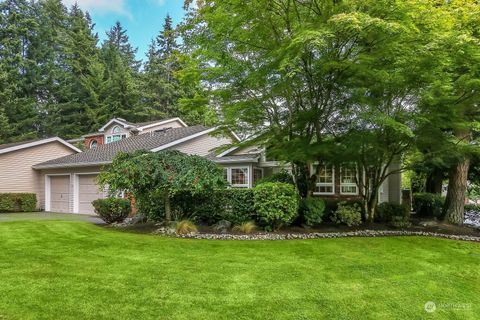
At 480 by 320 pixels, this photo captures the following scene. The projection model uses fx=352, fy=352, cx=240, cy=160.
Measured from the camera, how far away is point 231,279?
590 cm

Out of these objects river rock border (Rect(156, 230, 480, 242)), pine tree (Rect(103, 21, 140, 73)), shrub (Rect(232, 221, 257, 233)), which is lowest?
river rock border (Rect(156, 230, 480, 242))

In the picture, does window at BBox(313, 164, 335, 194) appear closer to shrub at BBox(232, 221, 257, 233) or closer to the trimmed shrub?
shrub at BBox(232, 221, 257, 233)

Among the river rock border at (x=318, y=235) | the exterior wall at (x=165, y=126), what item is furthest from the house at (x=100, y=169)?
the river rock border at (x=318, y=235)

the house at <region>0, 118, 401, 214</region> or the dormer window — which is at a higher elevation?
the dormer window

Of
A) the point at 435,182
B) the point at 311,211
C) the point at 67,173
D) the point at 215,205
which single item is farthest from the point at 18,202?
the point at 435,182

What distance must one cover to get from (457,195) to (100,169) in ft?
51.5

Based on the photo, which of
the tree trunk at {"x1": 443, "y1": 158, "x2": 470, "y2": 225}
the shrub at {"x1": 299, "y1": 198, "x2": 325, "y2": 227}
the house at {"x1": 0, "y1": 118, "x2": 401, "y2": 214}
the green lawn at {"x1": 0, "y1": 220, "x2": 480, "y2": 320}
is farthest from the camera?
the house at {"x1": 0, "y1": 118, "x2": 401, "y2": 214}

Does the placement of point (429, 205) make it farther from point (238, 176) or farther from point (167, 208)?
point (167, 208)

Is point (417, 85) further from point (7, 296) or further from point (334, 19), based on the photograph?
point (7, 296)

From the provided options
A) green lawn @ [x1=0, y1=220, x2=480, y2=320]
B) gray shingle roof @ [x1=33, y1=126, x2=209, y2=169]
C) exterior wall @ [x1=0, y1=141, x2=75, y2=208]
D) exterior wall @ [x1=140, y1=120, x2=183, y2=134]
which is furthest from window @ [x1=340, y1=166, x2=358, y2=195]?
exterior wall @ [x1=0, y1=141, x2=75, y2=208]

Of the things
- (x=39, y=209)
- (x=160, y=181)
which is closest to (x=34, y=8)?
(x=39, y=209)

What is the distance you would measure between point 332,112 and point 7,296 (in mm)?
9688

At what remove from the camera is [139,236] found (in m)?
9.94

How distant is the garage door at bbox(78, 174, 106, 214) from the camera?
58.6 ft
